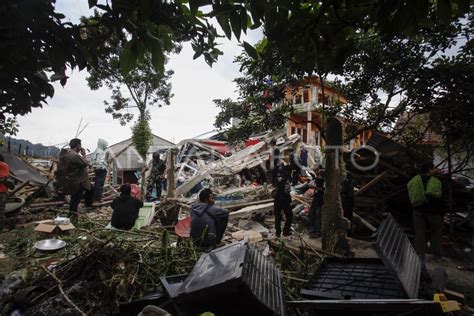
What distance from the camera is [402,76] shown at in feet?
16.9

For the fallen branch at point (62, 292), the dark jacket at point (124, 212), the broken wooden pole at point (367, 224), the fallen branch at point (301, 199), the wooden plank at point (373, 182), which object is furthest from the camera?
the fallen branch at point (301, 199)

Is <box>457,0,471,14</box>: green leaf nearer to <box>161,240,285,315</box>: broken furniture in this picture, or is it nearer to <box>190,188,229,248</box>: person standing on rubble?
<box>161,240,285,315</box>: broken furniture

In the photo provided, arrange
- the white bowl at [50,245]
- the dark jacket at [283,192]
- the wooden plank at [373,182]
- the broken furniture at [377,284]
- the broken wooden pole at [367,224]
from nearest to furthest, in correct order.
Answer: the broken furniture at [377,284] < the white bowl at [50,245] < the dark jacket at [283,192] < the broken wooden pole at [367,224] < the wooden plank at [373,182]

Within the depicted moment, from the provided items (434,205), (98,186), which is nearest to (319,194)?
(434,205)

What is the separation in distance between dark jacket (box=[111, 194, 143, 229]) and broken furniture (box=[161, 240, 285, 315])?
362 cm

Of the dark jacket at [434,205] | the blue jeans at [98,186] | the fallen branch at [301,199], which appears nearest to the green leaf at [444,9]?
the dark jacket at [434,205]

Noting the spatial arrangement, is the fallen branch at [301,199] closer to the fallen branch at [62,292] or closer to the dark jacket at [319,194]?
the dark jacket at [319,194]

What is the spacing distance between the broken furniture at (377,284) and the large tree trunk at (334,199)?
4.20 feet

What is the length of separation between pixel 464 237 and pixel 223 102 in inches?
256

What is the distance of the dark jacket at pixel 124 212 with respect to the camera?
5.66 m

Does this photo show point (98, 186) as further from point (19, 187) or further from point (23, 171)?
point (23, 171)

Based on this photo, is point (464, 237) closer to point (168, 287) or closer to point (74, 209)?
point (168, 287)

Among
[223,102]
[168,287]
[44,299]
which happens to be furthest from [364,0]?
[223,102]

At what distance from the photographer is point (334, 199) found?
4.45m
